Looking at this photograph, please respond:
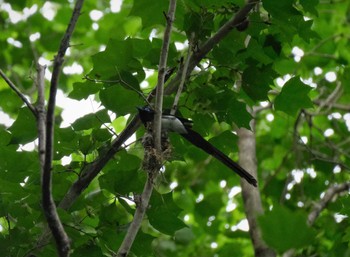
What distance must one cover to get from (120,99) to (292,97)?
85 cm

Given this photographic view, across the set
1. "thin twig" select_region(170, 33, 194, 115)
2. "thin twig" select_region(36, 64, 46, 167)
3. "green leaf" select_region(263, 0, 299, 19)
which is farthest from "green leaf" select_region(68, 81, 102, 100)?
"green leaf" select_region(263, 0, 299, 19)

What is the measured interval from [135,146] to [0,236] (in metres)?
0.73

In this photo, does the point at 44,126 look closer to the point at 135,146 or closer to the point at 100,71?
the point at 100,71

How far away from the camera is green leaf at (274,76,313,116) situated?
2635mm

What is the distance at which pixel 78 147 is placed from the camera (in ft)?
8.13

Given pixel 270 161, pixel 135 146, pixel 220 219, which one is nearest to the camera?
pixel 135 146

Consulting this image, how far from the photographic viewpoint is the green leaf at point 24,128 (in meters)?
2.42

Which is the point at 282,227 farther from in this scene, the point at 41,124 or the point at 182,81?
the point at 182,81

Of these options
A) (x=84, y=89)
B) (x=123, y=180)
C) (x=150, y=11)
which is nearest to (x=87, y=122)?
(x=84, y=89)

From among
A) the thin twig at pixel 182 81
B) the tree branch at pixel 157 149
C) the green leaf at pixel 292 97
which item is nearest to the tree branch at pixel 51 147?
the tree branch at pixel 157 149

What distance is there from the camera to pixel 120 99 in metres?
2.41

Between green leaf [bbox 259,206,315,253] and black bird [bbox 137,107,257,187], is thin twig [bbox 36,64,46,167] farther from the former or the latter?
green leaf [bbox 259,206,315,253]

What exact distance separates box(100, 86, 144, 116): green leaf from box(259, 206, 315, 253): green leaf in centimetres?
128

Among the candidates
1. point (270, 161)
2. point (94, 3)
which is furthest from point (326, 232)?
point (94, 3)
